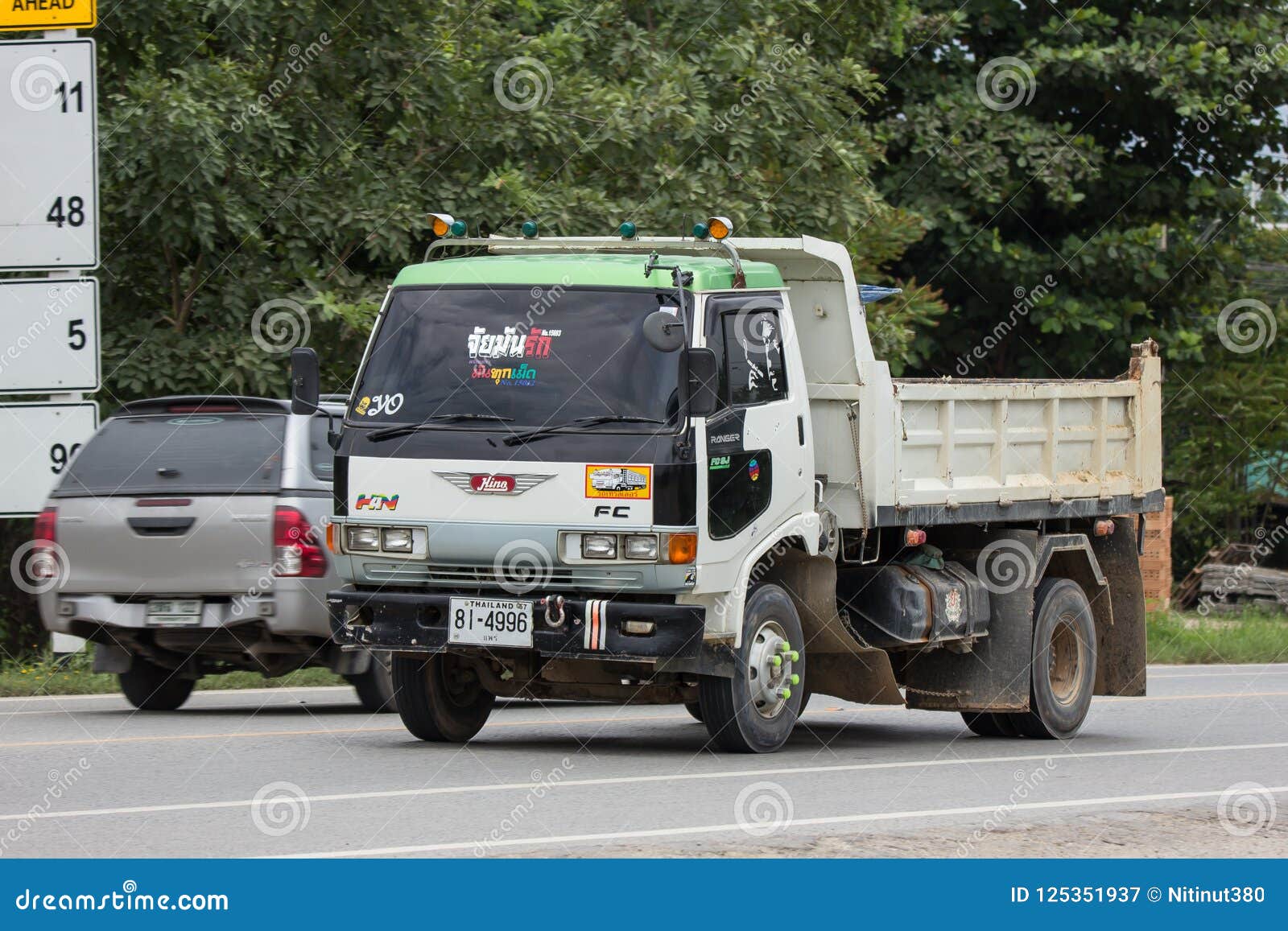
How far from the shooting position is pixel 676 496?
10008 millimetres

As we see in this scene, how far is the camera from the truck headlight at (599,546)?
10.0m

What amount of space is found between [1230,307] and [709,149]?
36.7 ft

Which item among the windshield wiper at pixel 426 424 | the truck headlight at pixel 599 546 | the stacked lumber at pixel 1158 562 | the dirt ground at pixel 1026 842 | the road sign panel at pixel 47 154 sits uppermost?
the road sign panel at pixel 47 154

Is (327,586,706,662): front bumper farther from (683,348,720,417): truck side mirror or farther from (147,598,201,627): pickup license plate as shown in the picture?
(147,598,201,627): pickup license plate

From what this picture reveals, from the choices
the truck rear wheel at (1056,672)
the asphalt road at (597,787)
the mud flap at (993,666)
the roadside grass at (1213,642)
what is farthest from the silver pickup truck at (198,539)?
the roadside grass at (1213,642)

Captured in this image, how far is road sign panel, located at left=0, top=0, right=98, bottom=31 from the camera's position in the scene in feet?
48.6

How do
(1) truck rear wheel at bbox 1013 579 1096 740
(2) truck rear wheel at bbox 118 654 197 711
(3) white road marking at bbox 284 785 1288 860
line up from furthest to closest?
(2) truck rear wheel at bbox 118 654 197 711, (1) truck rear wheel at bbox 1013 579 1096 740, (3) white road marking at bbox 284 785 1288 860

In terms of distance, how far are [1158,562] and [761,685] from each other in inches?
611

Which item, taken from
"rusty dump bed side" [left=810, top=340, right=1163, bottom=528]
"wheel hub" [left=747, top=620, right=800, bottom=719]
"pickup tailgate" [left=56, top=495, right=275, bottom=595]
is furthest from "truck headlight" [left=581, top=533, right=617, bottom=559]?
"pickup tailgate" [left=56, top=495, right=275, bottom=595]

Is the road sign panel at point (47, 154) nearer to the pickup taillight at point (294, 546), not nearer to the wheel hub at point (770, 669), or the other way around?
the pickup taillight at point (294, 546)

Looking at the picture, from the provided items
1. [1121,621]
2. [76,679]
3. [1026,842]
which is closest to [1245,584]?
[1121,621]

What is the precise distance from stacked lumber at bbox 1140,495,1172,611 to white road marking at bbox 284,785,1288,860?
49.5 ft

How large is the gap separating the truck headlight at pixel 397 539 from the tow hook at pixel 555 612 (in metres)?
0.79

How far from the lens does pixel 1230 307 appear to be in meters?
27.8
